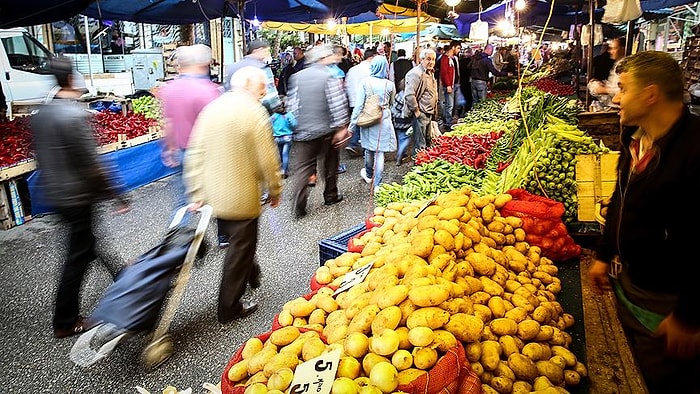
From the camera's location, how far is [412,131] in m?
9.21

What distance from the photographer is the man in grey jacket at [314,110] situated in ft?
19.3

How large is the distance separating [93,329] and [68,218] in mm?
818

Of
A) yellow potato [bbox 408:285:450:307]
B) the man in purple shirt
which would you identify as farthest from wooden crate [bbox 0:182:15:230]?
yellow potato [bbox 408:285:450:307]

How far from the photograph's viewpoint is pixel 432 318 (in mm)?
2025

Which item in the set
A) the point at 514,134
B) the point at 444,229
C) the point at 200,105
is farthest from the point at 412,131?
the point at 444,229

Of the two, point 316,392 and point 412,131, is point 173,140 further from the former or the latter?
point 412,131

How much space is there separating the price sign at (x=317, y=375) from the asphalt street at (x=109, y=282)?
1.42 m

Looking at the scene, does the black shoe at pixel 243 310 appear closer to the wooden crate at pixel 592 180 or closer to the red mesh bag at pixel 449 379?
the red mesh bag at pixel 449 379

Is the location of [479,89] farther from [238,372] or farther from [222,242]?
[238,372]

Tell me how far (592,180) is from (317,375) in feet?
10.5

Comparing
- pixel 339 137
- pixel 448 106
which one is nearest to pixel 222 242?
pixel 339 137

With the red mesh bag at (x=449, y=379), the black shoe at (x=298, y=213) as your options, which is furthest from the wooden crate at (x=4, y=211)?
the red mesh bag at (x=449, y=379)

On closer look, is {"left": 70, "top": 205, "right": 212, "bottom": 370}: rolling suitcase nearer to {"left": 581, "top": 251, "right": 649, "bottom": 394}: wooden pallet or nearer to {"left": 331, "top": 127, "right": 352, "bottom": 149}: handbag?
{"left": 581, "top": 251, "right": 649, "bottom": 394}: wooden pallet

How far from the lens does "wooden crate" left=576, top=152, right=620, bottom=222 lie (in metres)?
4.05
